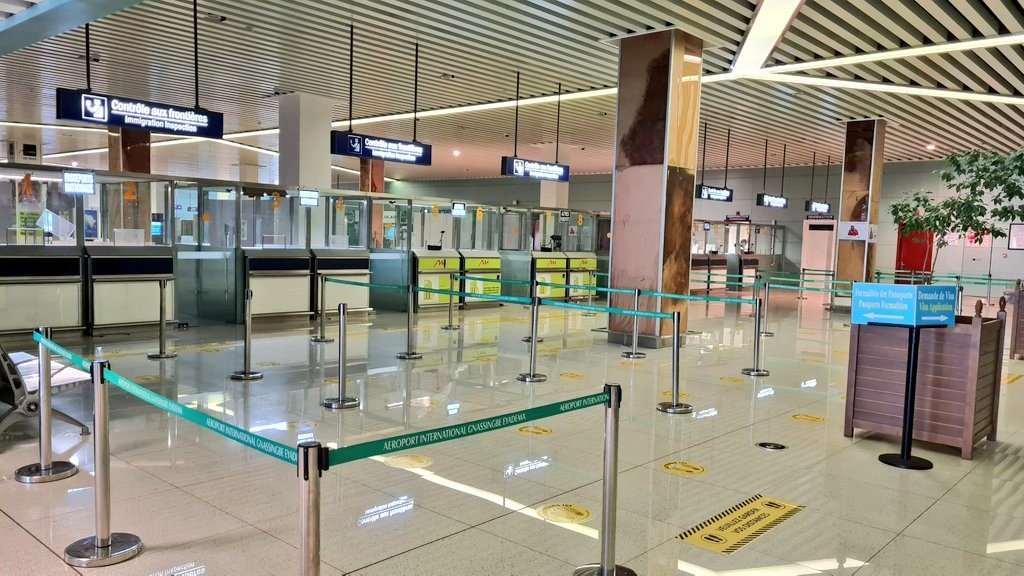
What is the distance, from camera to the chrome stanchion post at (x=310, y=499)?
7.78ft

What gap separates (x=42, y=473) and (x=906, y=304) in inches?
229

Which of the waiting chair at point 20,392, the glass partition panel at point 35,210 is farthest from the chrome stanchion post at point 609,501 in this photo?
the glass partition panel at point 35,210

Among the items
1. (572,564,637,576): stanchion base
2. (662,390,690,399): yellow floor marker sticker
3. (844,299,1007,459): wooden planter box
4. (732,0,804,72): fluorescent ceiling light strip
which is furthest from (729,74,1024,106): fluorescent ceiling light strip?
(572,564,637,576): stanchion base

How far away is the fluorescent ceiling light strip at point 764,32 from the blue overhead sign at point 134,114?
7159 millimetres

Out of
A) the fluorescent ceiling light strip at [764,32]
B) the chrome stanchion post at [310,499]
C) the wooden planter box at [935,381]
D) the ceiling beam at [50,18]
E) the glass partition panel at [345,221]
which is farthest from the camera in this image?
the glass partition panel at [345,221]

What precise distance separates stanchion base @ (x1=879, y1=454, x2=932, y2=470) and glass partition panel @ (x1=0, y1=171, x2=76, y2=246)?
32.4ft

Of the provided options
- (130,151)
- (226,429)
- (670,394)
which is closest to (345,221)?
(130,151)

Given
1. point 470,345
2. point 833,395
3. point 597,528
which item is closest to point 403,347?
point 470,345

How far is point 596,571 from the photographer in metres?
3.25

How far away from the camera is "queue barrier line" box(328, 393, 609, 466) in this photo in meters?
2.49

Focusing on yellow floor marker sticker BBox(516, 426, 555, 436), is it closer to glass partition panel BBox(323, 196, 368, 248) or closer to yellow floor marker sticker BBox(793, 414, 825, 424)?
yellow floor marker sticker BBox(793, 414, 825, 424)

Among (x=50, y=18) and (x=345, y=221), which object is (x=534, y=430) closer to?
(x=50, y=18)

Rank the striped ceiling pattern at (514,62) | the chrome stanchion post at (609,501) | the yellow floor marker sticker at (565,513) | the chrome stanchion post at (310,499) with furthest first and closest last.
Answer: the striped ceiling pattern at (514,62) < the yellow floor marker sticker at (565,513) < the chrome stanchion post at (609,501) < the chrome stanchion post at (310,499)

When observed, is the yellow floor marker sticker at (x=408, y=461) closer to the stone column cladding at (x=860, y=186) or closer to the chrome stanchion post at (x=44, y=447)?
the chrome stanchion post at (x=44, y=447)
